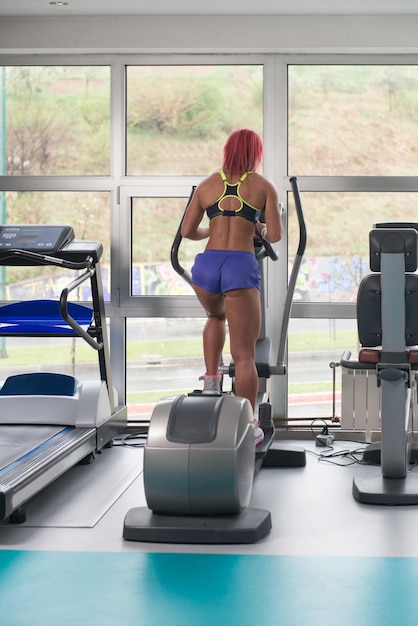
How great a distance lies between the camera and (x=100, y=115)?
6504 millimetres

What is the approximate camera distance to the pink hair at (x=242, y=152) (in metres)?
4.86

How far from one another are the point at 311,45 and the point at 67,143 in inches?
76.8

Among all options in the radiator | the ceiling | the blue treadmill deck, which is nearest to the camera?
the blue treadmill deck

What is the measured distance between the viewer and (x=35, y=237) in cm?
545

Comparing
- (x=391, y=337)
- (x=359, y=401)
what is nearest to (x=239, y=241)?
(x=391, y=337)

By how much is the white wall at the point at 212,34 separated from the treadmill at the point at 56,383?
165 cm

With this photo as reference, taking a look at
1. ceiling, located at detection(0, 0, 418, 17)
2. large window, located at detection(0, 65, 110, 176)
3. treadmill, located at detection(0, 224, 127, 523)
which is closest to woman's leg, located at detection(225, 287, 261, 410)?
treadmill, located at detection(0, 224, 127, 523)

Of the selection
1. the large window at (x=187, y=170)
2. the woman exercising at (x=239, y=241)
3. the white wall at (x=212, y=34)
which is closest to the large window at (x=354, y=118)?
the large window at (x=187, y=170)

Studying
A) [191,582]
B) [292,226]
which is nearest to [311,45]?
[292,226]

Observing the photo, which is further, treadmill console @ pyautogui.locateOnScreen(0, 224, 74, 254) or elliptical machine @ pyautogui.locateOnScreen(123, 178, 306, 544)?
treadmill console @ pyautogui.locateOnScreen(0, 224, 74, 254)

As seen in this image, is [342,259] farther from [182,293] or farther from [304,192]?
[182,293]

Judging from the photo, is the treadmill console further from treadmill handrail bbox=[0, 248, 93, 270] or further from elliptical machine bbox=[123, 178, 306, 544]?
elliptical machine bbox=[123, 178, 306, 544]

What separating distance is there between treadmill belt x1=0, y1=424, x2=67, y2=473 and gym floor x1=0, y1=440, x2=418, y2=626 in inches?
10.6

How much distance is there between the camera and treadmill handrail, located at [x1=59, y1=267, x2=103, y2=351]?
188 inches
